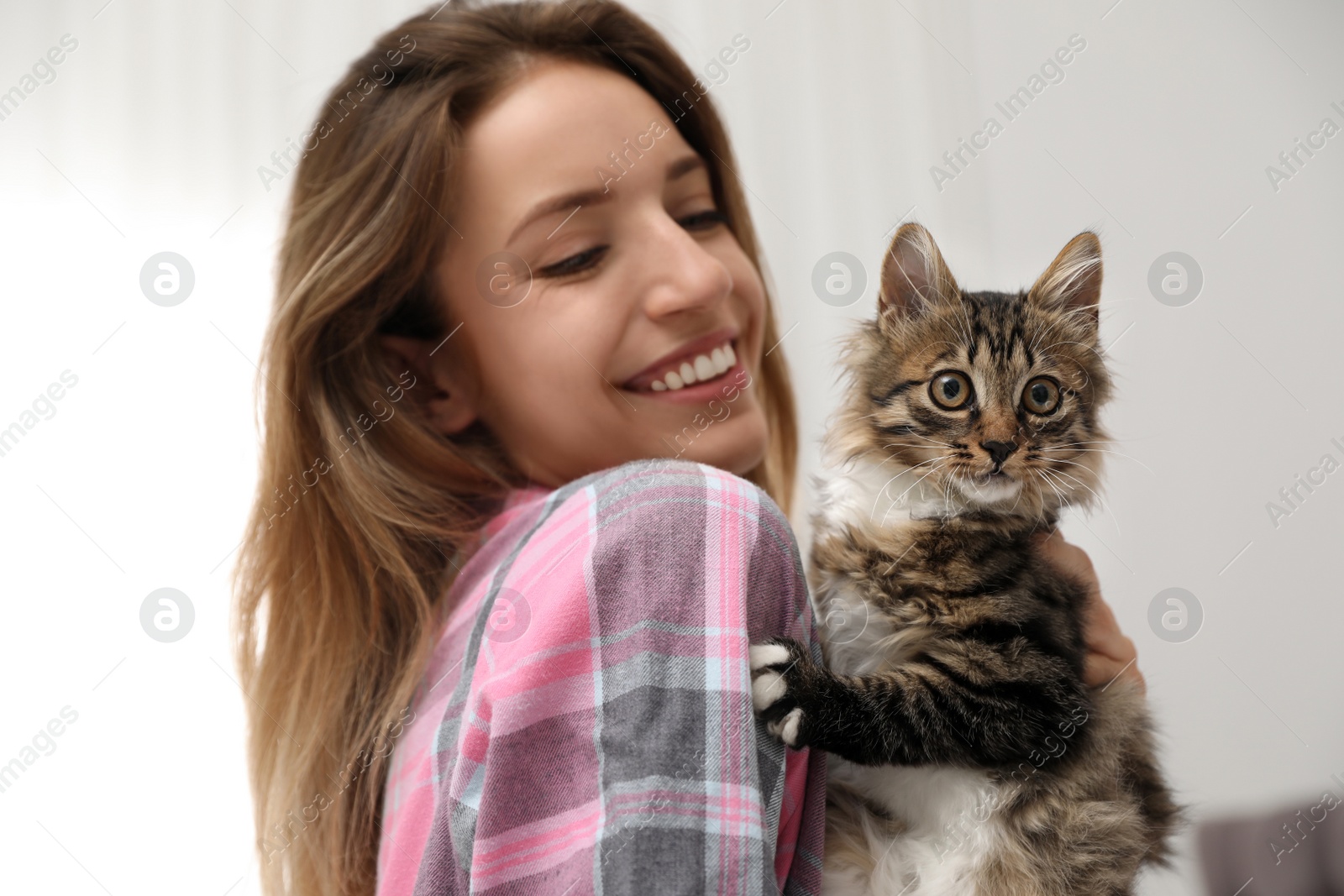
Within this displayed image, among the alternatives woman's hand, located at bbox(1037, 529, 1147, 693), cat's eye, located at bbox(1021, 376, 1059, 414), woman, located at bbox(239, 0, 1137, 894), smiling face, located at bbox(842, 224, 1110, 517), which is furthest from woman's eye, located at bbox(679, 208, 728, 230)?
woman's hand, located at bbox(1037, 529, 1147, 693)

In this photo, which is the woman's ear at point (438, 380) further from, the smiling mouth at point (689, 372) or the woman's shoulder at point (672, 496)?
the woman's shoulder at point (672, 496)

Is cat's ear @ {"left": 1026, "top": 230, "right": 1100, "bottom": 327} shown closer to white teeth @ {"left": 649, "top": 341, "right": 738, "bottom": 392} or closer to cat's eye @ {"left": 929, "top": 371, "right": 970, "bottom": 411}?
cat's eye @ {"left": 929, "top": 371, "right": 970, "bottom": 411}

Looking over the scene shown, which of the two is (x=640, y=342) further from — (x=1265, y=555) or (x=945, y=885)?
(x=1265, y=555)

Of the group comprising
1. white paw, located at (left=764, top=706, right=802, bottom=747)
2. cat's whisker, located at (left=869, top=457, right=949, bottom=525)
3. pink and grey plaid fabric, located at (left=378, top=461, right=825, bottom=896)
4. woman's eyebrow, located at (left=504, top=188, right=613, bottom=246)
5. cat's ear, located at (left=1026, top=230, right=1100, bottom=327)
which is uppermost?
woman's eyebrow, located at (left=504, top=188, right=613, bottom=246)

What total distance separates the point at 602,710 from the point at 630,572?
0.47 ft

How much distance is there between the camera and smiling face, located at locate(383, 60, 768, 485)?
144cm

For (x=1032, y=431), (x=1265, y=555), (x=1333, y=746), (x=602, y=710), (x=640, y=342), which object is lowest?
(x=1333, y=746)

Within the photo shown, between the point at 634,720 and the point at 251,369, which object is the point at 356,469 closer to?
the point at 634,720

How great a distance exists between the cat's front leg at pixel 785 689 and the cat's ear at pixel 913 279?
632mm

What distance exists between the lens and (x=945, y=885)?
1205 millimetres

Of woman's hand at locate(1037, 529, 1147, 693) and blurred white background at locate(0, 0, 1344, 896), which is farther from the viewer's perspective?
blurred white background at locate(0, 0, 1344, 896)

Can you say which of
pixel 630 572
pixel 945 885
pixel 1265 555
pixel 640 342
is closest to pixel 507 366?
pixel 640 342

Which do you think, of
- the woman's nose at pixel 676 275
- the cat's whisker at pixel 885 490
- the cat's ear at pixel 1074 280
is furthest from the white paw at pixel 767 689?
the cat's ear at pixel 1074 280

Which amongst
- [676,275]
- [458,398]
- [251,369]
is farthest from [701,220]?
[251,369]
